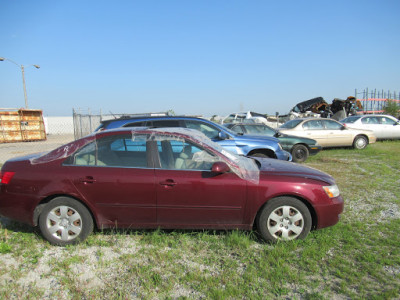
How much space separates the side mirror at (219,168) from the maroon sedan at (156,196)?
1 cm

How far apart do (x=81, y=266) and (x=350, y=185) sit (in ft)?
18.4

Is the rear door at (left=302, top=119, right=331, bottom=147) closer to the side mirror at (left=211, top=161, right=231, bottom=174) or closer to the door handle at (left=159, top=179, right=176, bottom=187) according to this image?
the side mirror at (left=211, top=161, right=231, bottom=174)

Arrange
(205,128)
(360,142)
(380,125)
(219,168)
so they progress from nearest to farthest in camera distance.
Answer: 1. (219,168)
2. (205,128)
3. (360,142)
4. (380,125)

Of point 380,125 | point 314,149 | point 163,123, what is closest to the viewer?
point 163,123

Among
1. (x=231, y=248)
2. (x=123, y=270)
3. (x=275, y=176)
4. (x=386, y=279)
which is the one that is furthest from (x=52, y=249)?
(x=386, y=279)

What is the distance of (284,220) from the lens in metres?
3.43

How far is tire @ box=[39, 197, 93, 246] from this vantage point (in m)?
3.39

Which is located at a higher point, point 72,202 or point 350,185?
point 72,202

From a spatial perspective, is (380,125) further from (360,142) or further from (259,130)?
(259,130)

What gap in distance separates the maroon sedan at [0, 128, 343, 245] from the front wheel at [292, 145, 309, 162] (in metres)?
5.95

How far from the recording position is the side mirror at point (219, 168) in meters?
3.33

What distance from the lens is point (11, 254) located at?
328 centimetres

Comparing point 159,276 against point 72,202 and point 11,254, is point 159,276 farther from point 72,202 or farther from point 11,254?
point 11,254

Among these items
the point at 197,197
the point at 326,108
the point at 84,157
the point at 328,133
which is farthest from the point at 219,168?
the point at 326,108
